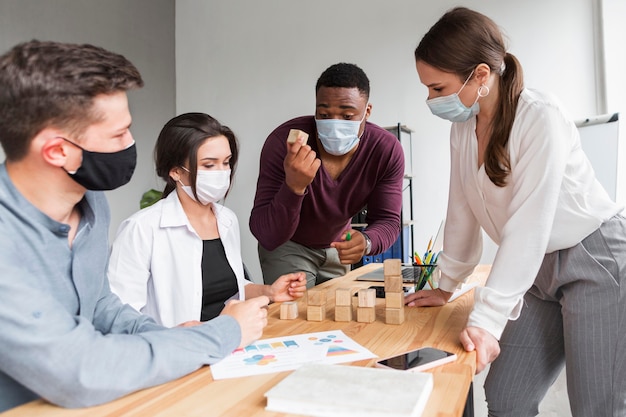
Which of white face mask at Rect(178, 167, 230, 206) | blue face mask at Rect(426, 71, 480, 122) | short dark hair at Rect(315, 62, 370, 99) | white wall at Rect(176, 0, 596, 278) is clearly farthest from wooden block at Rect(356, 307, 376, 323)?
white wall at Rect(176, 0, 596, 278)

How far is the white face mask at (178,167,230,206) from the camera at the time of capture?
5.33ft

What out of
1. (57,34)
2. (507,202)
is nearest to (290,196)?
(507,202)

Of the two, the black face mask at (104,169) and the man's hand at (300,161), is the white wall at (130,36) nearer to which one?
the man's hand at (300,161)

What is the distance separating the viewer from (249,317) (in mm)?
1005

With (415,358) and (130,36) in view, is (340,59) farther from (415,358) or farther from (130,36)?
(415,358)

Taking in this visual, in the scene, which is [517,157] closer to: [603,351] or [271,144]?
[603,351]

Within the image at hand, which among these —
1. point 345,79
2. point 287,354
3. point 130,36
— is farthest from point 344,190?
point 130,36

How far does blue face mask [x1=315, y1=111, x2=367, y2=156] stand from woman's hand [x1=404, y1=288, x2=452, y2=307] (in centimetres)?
73

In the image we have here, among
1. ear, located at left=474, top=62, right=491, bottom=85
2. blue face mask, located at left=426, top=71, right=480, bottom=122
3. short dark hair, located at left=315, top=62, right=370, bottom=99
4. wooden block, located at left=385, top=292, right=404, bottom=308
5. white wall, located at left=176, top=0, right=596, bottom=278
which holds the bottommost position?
wooden block, located at left=385, top=292, right=404, bottom=308

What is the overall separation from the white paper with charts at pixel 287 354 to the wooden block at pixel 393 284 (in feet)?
0.65

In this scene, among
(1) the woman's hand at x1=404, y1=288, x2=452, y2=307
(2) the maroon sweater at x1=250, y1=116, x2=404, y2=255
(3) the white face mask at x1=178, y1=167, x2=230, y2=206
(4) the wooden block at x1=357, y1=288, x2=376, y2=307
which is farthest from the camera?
(2) the maroon sweater at x1=250, y1=116, x2=404, y2=255

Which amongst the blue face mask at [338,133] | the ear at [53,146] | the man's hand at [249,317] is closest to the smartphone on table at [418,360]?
the man's hand at [249,317]

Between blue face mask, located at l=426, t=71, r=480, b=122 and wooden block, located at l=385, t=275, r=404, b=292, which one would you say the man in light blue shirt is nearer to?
wooden block, located at l=385, t=275, r=404, b=292

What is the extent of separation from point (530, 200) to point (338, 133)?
94cm
